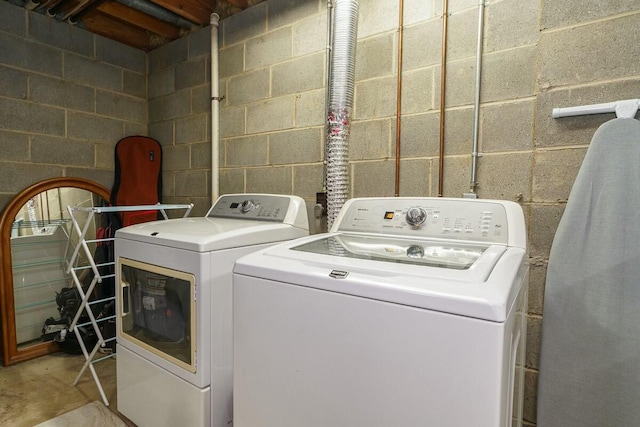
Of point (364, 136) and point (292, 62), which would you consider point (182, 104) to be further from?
point (364, 136)

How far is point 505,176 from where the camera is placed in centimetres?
153

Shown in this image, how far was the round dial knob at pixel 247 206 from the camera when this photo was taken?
195cm

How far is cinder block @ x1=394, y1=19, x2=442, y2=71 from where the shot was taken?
5.55 ft

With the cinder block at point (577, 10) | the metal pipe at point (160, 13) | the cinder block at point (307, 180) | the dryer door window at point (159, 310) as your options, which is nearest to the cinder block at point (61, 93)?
the metal pipe at point (160, 13)

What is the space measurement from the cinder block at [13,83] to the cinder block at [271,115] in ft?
4.97

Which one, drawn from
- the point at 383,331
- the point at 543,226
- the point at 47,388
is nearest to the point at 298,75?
the point at 543,226

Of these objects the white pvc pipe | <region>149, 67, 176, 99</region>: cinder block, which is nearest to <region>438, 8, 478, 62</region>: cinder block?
the white pvc pipe

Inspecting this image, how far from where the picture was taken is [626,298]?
1.13m

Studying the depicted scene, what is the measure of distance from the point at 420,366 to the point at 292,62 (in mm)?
1911

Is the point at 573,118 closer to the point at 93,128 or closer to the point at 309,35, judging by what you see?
the point at 309,35

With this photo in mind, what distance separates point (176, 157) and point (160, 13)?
101cm

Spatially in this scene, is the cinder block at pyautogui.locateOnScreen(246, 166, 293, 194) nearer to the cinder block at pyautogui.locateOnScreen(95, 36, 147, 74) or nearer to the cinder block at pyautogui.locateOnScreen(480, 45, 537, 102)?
the cinder block at pyautogui.locateOnScreen(480, 45, 537, 102)

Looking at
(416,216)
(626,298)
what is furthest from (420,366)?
(626,298)

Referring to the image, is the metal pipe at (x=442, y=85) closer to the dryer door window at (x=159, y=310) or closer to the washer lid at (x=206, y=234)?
the washer lid at (x=206, y=234)
